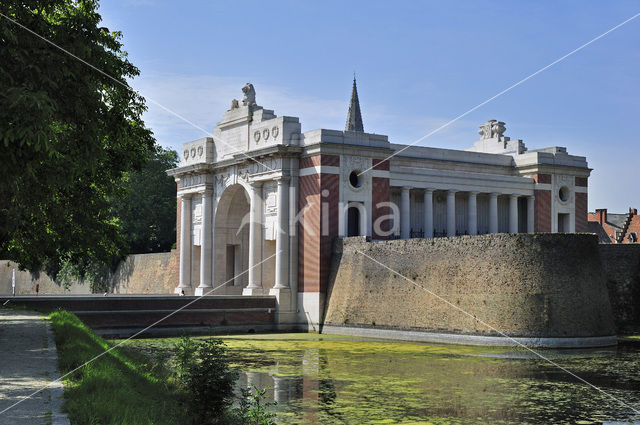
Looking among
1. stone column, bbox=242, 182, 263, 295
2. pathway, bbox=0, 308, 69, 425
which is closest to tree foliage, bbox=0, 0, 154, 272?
pathway, bbox=0, 308, 69, 425

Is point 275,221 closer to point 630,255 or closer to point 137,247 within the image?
point 630,255

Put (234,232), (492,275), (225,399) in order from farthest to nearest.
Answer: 1. (234,232)
2. (492,275)
3. (225,399)

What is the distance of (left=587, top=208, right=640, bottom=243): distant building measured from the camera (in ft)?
208

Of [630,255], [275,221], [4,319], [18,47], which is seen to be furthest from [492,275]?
[18,47]

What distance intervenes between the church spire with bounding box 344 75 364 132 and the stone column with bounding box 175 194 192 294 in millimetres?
27485

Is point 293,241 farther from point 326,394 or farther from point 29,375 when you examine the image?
point 29,375

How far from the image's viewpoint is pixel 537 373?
23.0 meters

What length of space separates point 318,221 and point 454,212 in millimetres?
10325

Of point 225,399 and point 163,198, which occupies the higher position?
point 163,198

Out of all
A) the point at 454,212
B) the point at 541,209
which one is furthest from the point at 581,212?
the point at 454,212

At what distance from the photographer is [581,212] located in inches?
2030

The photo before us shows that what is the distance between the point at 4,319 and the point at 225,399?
1204 cm

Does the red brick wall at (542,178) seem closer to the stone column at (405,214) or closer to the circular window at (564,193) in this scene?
the circular window at (564,193)

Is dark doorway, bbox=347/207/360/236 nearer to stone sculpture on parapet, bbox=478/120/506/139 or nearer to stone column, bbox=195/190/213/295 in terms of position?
stone column, bbox=195/190/213/295
